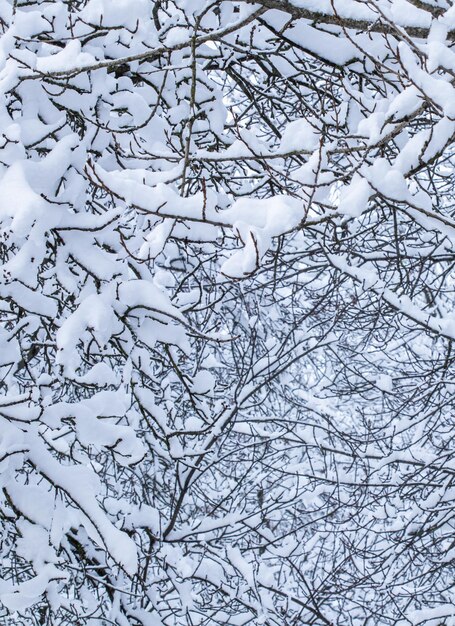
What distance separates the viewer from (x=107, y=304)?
2.31m

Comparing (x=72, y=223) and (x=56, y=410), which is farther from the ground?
(x=72, y=223)

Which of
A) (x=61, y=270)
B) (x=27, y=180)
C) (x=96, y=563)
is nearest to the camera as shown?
(x=27, y=180)

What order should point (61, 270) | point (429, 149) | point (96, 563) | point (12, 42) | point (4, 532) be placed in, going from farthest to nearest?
1. point (96, 563)
2. point (4, 532)
3. point (61, 270)
4. point (12, 42)
5. point (429, 149)

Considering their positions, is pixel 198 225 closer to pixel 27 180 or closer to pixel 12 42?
pixel 27 180

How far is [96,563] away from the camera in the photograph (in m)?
4.08

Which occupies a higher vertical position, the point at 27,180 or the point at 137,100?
the point at 137,100

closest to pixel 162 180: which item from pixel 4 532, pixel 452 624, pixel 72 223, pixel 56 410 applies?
pixel 72 223

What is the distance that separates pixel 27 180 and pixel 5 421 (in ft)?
2.77

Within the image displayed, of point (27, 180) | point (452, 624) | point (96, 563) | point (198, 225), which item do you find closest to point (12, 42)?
point (27, 180)

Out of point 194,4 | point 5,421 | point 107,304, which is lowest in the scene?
point 5,421

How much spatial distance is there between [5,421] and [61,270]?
538mm

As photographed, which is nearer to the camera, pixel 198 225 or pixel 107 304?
pixel 198 225

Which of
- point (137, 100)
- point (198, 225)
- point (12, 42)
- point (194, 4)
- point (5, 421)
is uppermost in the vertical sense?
point (194, 4)

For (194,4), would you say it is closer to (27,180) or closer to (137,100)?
(137,100)
